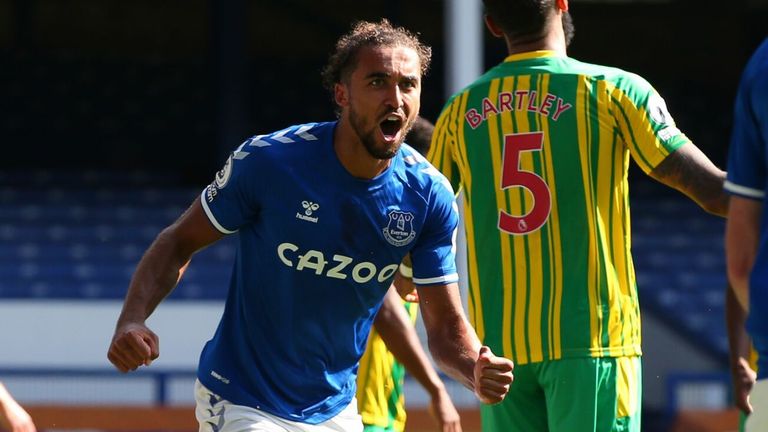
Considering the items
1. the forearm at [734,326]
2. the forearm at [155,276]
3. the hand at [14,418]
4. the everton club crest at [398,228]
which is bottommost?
the forearm at [734,326]

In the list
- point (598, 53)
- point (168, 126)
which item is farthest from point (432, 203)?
point (598, 53)

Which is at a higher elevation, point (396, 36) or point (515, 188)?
point (396, 36)

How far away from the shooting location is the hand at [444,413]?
5047 mm

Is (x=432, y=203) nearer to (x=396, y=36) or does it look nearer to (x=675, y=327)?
(x=396, y=36)

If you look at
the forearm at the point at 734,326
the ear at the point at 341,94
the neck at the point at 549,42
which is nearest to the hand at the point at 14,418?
the ear at the point at 341,94

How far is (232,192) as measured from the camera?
412 cm

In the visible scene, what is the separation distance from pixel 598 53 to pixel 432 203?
1895cm

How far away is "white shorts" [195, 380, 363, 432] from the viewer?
4184 mm

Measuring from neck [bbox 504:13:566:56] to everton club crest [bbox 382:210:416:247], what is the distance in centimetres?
78

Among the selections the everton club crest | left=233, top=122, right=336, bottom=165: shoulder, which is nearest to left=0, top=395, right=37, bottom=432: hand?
left=233, top=122, right=336, bottom=165: shoulder

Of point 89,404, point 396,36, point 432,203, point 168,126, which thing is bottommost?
point 89,404

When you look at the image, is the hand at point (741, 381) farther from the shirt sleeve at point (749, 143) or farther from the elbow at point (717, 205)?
the shirt sleeve at point (749, 143)

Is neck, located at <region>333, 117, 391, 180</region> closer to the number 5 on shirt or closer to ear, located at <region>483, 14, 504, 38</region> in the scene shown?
the number 5 on shirt

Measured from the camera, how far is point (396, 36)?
164 inches
